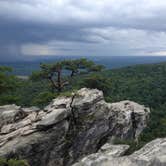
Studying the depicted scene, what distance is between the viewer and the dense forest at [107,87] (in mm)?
45938

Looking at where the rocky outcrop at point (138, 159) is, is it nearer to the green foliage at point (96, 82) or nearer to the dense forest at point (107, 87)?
the dense forest at point (107, 87)

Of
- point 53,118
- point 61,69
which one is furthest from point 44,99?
point 53,118

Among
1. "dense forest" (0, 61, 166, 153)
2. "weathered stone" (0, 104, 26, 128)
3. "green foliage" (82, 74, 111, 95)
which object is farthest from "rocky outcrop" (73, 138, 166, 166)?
"green foliage" (82, 74, 111, 95)

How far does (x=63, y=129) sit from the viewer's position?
96.3 feet

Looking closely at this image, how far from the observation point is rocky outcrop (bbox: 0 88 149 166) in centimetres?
2769

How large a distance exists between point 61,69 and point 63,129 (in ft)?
61.3

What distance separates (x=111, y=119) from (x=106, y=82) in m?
17.8

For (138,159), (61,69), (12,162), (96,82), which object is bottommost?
(12,162)

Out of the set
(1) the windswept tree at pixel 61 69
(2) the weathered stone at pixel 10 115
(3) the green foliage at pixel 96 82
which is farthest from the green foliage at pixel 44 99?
(3) the green foliage at pixel 96 82

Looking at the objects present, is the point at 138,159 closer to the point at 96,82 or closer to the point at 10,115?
the point at 10,115

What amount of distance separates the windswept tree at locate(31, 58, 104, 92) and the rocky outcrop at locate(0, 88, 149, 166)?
12.9 meters

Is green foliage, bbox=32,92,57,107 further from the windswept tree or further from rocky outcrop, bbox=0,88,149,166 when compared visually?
rocky outcrop, bbox=0,88,149,166

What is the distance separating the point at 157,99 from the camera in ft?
343

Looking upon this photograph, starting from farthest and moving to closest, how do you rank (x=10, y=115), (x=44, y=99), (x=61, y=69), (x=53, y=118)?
(x=61, y=69) < (x=44, y=99) < (x=10, y=115) < (x=53, y=118)
